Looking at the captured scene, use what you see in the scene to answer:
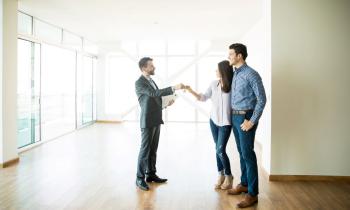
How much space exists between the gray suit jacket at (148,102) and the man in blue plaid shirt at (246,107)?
2.51 ft

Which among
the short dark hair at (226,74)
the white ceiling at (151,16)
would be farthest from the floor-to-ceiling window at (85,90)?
the short dark hair at (226,74)

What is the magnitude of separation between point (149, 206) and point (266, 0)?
300 cm

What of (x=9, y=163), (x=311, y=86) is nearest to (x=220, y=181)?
(x=311, y=86)

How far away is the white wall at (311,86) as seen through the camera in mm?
3906

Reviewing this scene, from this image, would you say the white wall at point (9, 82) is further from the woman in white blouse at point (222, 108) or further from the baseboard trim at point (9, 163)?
the woman in white blouse at point (222, 108)

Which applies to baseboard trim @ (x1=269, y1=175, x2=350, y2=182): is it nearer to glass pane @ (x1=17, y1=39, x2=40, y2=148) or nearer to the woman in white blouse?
the woman in white blouse

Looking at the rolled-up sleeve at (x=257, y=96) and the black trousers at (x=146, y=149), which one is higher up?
the rolled-up sleeve at (x=257, y=96)

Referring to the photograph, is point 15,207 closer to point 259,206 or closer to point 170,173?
point 170,173

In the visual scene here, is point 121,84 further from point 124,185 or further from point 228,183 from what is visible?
point 228,183

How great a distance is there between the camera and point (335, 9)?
389cm

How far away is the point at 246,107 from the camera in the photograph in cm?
315

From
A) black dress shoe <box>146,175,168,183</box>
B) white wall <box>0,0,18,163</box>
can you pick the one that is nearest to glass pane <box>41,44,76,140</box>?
white wall <box>0,0,18,163</box>

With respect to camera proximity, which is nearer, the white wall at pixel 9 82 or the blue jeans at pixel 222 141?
the blue jeans at pixel 222 141

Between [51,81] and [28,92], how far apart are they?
131cm
